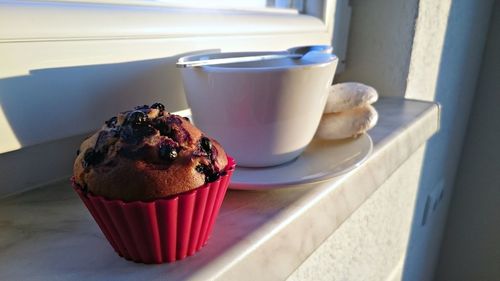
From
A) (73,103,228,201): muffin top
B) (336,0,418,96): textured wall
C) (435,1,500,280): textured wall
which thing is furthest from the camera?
(435,1,500,280): textured wall

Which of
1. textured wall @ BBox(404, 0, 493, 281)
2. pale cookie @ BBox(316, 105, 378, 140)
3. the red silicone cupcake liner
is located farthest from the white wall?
the red silicone cupcake liner

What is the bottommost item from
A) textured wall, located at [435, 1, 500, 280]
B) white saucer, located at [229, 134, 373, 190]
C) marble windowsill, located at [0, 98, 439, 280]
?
textured wall, located at [435, 1, 500, 280]

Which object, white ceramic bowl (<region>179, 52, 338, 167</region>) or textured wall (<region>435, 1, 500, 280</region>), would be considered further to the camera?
textured wall (<region>435, 1, 500, 280</region>)

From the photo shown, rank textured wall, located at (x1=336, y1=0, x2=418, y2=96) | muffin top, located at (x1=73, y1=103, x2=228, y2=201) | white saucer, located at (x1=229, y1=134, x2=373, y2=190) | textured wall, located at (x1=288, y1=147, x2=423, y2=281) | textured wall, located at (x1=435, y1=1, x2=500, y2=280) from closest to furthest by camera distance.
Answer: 1. muffin top, located at (x1=73, y1=103, x2=228, y2=201)
2. white saucer, located at (x1=229, y1=134, x2=373, y2=190)
3. textured wall, located at (x1=288, y1=147, x2=423, y2=281)
4. textured wall, located at (x1=336, y1=0, x2=418, y2=96)
5. textured wall, located at (x1=435, y1=1, x2=500, y2=280)

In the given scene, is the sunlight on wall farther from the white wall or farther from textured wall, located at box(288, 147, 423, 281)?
the white wall

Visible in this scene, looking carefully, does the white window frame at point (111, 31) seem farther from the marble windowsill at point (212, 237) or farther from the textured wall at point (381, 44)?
the textured wall at point (381, 44)

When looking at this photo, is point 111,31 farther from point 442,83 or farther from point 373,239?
point 442,83

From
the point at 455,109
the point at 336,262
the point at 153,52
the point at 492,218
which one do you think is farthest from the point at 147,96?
the point at 492,218

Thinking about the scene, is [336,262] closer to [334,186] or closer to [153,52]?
[334,186]

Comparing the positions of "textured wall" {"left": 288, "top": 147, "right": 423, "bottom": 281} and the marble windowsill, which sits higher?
the marble windowsill

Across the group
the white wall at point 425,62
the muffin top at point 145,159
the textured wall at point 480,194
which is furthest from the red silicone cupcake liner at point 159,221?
the textured wall at point 480,194
